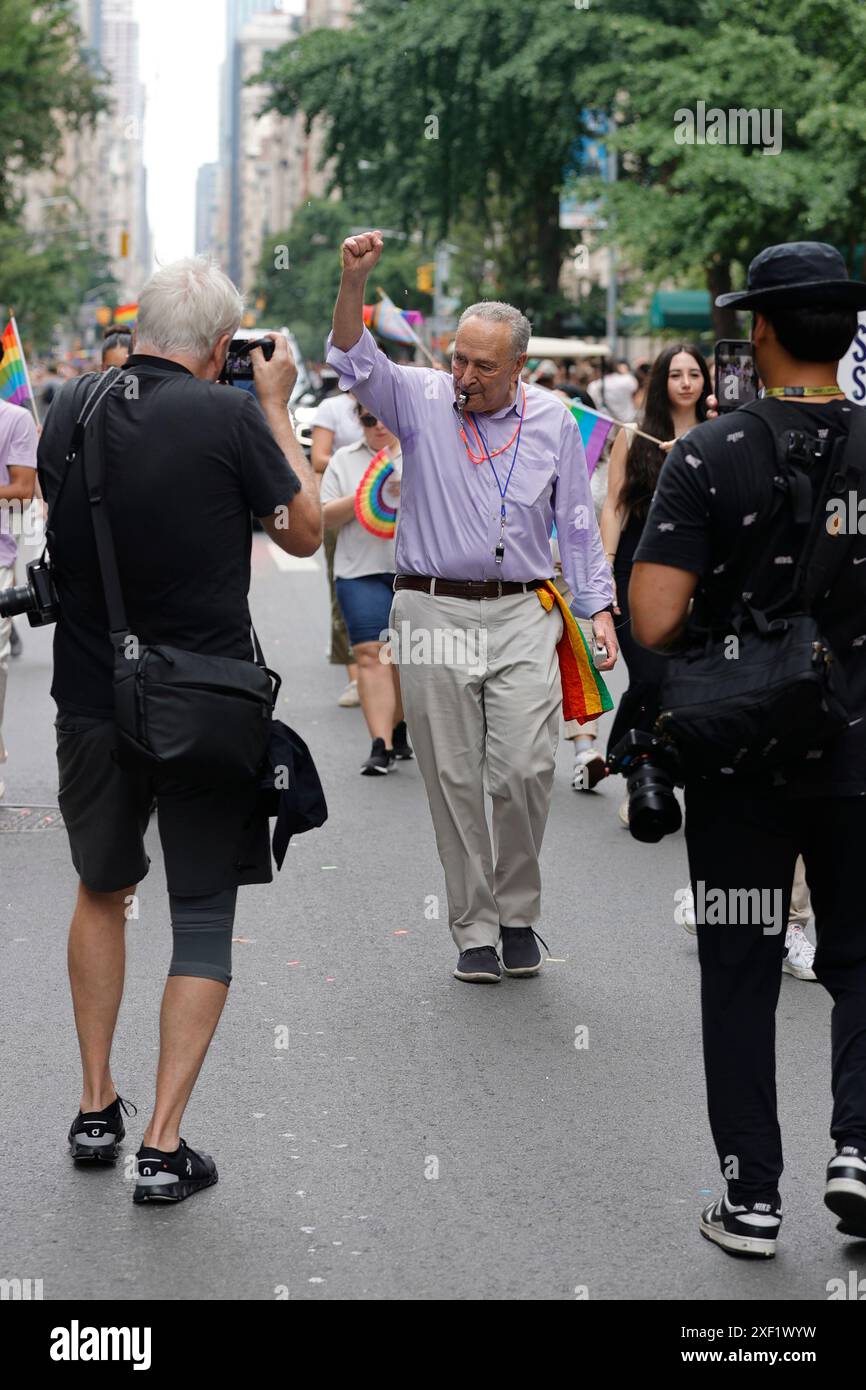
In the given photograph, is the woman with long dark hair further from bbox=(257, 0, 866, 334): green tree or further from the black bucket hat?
bbox=(257, 0, 866, 334): green tree

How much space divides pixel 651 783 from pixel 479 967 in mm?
2519

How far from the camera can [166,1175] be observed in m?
4.45

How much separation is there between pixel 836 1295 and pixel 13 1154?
6.28 feet

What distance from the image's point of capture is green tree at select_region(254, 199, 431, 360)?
219 feet

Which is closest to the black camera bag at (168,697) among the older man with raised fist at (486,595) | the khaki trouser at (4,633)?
the older man with raised fist at (486,595)

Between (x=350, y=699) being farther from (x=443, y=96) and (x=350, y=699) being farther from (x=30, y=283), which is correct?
(x=30, y=283)

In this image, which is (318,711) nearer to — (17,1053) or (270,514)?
(17,1053)

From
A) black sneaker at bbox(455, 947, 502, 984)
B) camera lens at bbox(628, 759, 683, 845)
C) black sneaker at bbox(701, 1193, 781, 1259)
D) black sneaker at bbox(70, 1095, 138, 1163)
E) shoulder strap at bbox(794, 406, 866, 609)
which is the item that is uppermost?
shoulder strap at bbox(794, 406, 866, 609)

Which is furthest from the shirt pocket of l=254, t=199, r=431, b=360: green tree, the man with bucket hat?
l=254, t=199, r=431, b=360: green tree

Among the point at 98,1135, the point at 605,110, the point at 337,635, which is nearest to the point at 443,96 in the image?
the point at 605,110

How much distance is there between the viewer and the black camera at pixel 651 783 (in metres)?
4.03

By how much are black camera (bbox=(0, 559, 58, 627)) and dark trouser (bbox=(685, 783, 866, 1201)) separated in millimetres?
1453
